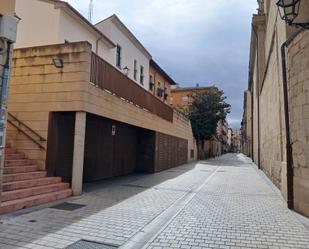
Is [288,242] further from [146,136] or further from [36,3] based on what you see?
[36,3]

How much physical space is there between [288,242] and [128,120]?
799 centimetres

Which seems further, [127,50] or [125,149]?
[127,50]

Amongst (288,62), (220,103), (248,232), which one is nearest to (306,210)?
(248,232)

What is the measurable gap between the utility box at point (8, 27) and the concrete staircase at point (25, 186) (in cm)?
332

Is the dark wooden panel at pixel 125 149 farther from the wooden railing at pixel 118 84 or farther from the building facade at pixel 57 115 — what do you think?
the building facade at pixel 57 115

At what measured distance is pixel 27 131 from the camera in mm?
9406

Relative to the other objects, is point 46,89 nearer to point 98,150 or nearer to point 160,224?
point 98,150

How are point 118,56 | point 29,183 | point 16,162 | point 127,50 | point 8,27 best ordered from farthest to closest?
1. point 127,50
2. point 118,56
3. point 16,162
4. point 29,183
5. point 8,27

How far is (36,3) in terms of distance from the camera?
1453 cm

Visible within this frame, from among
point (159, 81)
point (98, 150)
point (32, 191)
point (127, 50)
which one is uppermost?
point (127, 50)

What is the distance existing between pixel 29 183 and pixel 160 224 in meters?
3.78

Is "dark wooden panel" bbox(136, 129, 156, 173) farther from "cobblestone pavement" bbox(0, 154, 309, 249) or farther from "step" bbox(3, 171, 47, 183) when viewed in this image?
"step" bbox(3, 171, 47, 183)

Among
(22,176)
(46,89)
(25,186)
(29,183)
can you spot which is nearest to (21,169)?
(22,176)

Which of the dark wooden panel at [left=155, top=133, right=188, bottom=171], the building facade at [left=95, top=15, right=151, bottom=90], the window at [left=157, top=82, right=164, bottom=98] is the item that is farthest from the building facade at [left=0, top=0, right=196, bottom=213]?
the window at [left=157, top=82, right=164, bottom=98]
